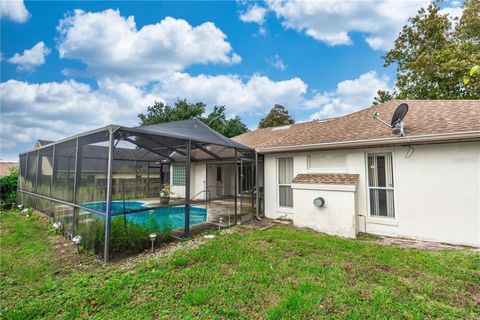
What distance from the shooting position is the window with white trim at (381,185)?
6293 millimetres

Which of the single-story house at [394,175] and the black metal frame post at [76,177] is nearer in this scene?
the single-story house at [394,175]

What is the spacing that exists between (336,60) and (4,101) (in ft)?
59.3

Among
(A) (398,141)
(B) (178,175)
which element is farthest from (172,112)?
(A) (398,141)

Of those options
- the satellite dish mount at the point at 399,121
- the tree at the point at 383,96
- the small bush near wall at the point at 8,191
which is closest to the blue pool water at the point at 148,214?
the satellite dish mount at the point at 399,121

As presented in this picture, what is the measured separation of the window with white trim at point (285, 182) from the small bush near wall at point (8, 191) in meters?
14.2

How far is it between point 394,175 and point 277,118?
26.7 metres

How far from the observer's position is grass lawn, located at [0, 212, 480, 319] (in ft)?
9.43

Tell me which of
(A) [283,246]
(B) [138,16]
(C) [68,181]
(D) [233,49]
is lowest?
Answer: (A) [283,246]

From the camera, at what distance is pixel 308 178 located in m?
7.29

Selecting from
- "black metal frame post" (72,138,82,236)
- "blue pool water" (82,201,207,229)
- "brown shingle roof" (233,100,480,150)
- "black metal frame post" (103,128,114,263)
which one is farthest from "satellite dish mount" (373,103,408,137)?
"black metal frame post" (72,138,82,236)

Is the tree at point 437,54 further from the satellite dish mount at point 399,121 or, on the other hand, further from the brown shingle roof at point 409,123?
the satellite dish mount at point 399,121

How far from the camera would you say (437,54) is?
42.9 feet

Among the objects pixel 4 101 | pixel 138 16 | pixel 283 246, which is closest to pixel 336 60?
pixel 138 16

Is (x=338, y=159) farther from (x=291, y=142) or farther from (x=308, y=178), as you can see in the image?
(x=291, y=142)
